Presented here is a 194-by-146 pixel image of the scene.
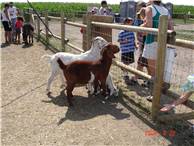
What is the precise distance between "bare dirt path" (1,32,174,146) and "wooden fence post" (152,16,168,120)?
340mm

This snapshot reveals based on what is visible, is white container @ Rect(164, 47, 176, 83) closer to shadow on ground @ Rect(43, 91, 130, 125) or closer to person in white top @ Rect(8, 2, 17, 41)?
shadow on ground @ Rect(43, 91, 130, 125)

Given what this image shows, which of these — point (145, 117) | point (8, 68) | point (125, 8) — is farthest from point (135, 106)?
point (125, 8)

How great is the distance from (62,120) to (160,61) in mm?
1747

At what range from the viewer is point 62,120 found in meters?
5.30

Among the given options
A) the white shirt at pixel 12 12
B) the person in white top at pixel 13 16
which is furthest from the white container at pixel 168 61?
the white shirt at pixel 12 12

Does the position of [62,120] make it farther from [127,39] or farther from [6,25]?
[6,25]

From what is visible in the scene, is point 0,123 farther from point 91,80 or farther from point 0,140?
point 91,80

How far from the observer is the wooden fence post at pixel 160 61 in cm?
479

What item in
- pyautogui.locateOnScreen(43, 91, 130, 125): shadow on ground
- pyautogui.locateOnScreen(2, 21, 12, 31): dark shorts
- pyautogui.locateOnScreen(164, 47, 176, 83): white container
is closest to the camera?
pyautogui.locateOnScreen(164, 47, 176, 83): white container

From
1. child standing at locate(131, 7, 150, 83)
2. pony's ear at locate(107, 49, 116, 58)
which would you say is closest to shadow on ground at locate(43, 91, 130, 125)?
pony's ear at locate(107, 49, 116, 58)

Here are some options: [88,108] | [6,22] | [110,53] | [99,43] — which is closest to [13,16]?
[6,22]

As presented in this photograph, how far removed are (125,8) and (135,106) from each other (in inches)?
1109

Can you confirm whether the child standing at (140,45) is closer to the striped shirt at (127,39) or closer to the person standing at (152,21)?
the striped shirt at (127,39)

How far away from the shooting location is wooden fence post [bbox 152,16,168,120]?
4.79m
